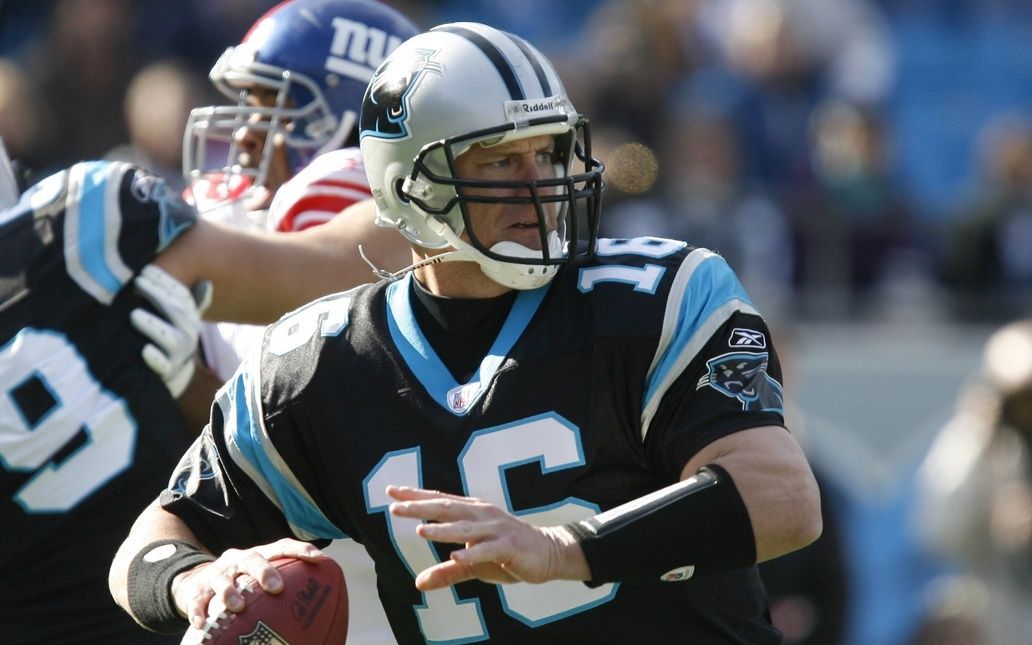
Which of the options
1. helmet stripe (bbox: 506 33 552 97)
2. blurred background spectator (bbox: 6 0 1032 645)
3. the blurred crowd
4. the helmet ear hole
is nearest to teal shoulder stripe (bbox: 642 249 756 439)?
helmet stripe (bbox: 506 33 552 97)

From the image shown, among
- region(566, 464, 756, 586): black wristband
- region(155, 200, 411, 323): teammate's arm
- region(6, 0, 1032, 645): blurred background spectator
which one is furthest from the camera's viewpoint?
region(6, 0, 1032, 645): blurred background spectator

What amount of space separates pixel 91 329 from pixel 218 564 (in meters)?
0.94

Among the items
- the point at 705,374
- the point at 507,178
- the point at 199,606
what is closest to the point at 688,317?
the point at 705,374

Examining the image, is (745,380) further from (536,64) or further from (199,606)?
(199,606)

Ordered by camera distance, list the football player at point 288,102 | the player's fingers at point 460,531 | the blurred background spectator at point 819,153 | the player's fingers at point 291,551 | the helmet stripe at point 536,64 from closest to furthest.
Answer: the player's fingers at point 460,531, the player's fingers at point 291,551, the helmet stripe at point 536,64, the football player at point 288,102, the blurred background spectator at point 819,153

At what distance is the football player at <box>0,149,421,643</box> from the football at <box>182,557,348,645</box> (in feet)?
2.84

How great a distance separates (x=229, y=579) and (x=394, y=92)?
99 centimetres

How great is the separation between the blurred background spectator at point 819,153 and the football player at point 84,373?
3.04 m

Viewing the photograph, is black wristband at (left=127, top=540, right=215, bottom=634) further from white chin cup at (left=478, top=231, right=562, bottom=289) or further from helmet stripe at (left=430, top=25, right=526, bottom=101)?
helmet stripe at (left=430, top=25, right=526, bottom=101)

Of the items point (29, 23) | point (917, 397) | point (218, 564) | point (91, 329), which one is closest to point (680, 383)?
point (218, 564)

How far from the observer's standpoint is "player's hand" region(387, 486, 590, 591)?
238 centimetres

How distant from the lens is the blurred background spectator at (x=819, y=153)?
7320mm

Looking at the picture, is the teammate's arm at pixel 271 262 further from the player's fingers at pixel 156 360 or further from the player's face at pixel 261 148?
the player's face at pixel 261 148

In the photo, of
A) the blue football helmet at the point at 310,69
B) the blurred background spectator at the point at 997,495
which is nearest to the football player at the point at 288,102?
the blue football helmet at the point at 310,69
